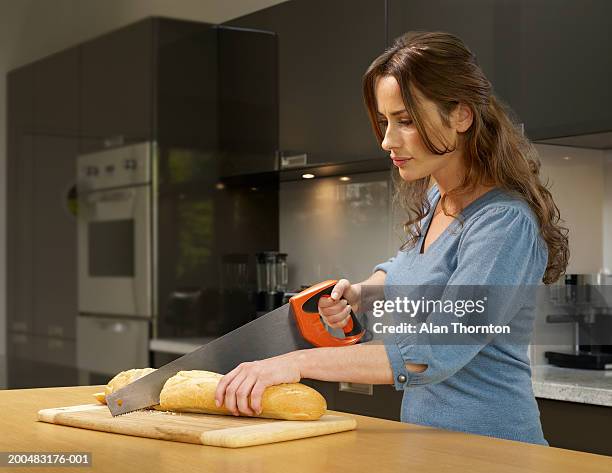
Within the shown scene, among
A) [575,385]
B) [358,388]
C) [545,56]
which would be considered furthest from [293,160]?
[575,385]

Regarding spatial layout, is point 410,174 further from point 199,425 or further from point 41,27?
point 41,27

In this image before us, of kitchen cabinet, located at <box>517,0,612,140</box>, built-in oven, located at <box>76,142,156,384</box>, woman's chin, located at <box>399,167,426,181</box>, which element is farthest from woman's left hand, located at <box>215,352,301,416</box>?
built-in oven, located at <box>76,142,156,384</box>

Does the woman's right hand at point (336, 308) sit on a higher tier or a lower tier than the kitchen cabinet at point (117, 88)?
lower

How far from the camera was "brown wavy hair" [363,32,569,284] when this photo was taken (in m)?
1.48

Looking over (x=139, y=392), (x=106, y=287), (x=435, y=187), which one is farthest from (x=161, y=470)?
(x=106, y=287)

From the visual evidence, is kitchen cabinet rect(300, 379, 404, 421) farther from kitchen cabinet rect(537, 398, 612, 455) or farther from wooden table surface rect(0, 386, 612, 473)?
wooden table surface rect(0, 386, 612, 473)

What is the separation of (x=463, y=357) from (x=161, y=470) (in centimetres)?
44

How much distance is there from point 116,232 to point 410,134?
283 centimetres

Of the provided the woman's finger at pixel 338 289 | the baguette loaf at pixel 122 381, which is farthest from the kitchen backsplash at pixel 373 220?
the baguette loaf at pixel 122 381

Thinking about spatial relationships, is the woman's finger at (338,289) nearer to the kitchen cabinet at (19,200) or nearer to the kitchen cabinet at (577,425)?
the kitchen cabinet at (577,425)

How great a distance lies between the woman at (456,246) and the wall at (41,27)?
349 cm

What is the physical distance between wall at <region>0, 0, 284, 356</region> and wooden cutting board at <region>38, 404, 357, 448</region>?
11.8 feet

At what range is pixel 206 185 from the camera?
3.96m

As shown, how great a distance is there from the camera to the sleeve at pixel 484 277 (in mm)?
1343
